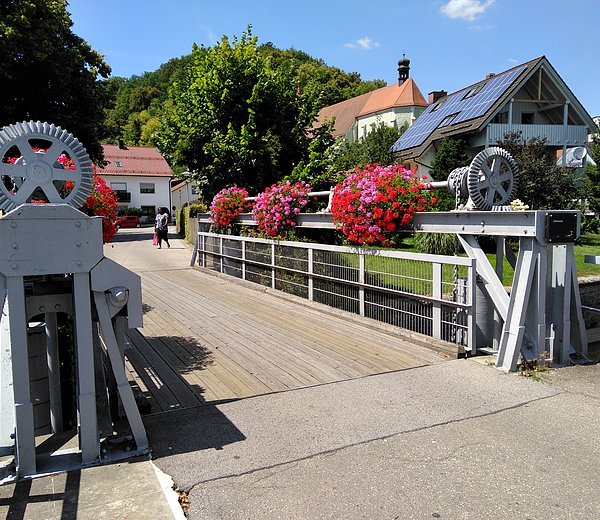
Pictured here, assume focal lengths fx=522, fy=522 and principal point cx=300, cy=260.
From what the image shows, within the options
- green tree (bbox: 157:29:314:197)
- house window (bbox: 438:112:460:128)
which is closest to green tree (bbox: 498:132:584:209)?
green tree (bbox: 157:29:314:197)

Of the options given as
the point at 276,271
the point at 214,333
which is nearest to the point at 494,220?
the point at 214,333

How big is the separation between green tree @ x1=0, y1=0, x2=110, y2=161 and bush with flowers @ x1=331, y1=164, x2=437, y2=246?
68.0ft

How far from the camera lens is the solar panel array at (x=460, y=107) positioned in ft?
92.1

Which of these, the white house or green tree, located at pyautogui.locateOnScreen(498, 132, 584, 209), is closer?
green tree, located at pyautogui.locateOnScreen(498, 132, 584, 209)

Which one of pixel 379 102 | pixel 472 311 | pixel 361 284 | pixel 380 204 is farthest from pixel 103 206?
pixel 379 102

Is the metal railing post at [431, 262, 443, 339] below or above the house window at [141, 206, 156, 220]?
below

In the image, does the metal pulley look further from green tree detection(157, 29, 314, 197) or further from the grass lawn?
green tree detection(157, 29, 314, 197)

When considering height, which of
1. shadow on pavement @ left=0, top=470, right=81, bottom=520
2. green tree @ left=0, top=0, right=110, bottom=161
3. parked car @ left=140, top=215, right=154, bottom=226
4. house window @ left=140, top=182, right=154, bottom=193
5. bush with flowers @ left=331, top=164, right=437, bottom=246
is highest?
green tree @ left=0, top=0, right=110, bottom=161

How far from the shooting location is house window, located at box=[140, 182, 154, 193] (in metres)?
57.5

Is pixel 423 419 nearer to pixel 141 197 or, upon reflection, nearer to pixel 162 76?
pixel 141 197

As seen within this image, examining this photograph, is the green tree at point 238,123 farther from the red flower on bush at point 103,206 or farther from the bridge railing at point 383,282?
the red flower on bush at point 103,206

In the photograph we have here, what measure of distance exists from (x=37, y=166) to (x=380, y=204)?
485 centimetres

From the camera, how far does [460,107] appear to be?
3122 centimetres

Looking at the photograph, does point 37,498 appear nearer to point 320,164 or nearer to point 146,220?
point 320,164
